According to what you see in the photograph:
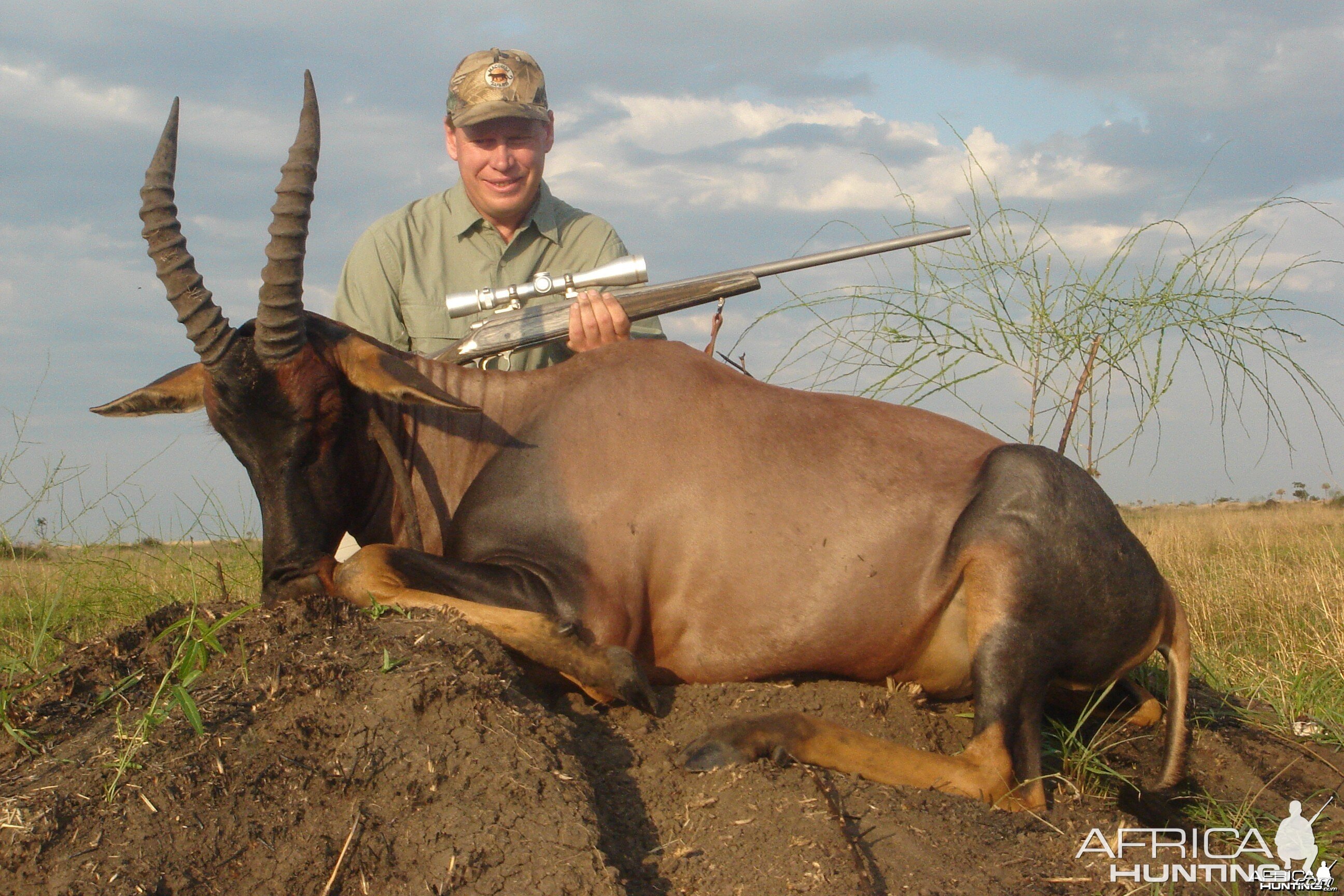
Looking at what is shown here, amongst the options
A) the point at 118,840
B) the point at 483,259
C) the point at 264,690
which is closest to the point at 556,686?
the point at 264,690

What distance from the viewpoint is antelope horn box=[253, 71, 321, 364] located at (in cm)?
465

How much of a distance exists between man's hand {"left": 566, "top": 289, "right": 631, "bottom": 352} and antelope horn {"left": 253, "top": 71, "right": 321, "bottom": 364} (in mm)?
1909

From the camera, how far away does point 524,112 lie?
7.30m

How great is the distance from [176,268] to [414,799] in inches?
104

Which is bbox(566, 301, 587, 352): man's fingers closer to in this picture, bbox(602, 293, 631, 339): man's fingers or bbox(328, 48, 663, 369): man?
bbox(602, 293, 631, 339): man's fingers

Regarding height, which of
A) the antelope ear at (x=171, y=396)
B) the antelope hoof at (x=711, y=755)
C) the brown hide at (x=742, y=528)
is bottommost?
the antelope hoof at (x=711, y=755)

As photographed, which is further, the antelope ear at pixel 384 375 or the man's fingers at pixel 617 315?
the man's fingers at pixel 617 315

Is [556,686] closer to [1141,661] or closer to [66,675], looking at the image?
[66,675]

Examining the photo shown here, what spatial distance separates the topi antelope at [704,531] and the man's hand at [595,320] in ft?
4.35

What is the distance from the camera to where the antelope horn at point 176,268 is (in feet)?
15.1

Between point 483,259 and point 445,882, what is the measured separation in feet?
18.2

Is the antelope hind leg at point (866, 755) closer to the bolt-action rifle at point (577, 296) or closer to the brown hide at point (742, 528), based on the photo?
the brown hide at point (742, 528)

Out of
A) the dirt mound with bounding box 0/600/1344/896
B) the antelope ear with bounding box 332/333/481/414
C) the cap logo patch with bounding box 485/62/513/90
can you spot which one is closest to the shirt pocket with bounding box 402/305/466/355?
the cap logo patch with bounding box 485/62/513/90

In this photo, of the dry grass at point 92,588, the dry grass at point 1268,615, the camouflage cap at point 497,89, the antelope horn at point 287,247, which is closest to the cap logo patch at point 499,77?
the camouflage cap at point 497,89
